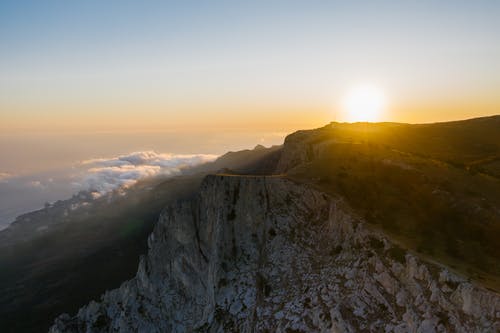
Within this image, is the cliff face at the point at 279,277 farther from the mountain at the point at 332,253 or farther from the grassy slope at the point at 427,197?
the grassy slope at the point at 427,197

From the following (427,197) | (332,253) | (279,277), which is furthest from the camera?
(427,197)

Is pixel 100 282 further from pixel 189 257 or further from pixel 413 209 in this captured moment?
pixel 413 209

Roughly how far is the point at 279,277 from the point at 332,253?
7305mm

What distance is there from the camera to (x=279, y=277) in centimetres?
4369

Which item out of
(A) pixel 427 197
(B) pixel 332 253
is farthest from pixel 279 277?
(A) pixel 427 197

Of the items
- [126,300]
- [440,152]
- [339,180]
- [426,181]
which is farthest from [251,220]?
[440,152]

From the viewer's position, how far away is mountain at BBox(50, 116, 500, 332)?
32.8 meters

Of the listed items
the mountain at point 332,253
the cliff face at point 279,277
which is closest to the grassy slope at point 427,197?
the mountain at point 332,253

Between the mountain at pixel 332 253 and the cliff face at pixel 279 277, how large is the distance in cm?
14

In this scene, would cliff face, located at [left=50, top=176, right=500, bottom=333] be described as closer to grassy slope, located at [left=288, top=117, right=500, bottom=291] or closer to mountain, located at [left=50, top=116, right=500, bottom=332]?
mountain, located at [left=50, top=116, right=500, bottom=332]

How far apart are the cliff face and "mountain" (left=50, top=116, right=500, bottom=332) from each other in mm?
141

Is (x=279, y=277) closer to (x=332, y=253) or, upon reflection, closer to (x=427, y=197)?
(x=332, y=253)

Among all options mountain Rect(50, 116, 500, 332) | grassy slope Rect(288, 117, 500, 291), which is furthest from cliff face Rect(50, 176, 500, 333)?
grassy slope Rect(288, 117, 500, 291)

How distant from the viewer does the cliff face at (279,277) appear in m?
31.6
